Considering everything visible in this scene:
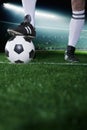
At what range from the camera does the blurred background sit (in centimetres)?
829

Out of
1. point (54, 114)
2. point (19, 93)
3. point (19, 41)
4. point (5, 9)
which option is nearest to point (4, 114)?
point (54, 114)

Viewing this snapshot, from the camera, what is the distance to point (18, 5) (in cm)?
845

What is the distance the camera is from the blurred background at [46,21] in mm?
8289

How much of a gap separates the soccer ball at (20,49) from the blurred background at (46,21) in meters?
3.88

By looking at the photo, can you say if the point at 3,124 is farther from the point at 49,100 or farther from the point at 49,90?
the point at 49,90

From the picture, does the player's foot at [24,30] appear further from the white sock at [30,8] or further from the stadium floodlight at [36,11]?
the stadium floodlight at [36,11]

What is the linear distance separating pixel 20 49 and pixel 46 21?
4.41m

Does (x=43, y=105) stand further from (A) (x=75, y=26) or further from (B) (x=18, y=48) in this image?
(A) (x=75, y=26)

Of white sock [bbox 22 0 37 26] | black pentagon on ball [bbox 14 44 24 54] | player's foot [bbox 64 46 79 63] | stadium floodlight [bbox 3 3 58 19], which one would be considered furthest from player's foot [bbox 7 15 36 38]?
stadium floodlight [bbox 3 3 58 19]

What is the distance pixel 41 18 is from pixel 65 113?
7.18 metres

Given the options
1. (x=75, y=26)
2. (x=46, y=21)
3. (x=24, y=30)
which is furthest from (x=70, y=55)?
(x=46, y=21)

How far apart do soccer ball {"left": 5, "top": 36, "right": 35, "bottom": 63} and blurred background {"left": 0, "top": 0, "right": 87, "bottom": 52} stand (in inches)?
153

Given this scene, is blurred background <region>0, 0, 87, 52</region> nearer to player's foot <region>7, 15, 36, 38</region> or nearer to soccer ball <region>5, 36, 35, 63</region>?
player's foot <region>7, 15, 36, 38</region>

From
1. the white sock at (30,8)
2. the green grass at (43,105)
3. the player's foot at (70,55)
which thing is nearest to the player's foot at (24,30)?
the white sock at (30,8)
